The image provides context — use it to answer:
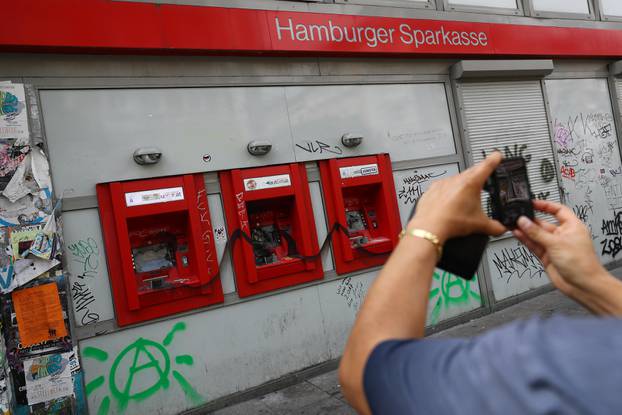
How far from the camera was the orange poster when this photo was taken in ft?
12.9

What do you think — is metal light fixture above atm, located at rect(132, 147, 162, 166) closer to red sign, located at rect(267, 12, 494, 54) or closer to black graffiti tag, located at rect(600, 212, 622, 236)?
red sign, located at rect(267, 12, 494, 54)

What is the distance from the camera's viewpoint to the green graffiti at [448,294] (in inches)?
236

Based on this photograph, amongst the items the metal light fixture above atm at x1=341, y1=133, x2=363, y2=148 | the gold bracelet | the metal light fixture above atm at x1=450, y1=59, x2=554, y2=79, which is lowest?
the gold bracelet

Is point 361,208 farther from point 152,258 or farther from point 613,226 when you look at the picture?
point 613,226

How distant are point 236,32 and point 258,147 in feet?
4.14

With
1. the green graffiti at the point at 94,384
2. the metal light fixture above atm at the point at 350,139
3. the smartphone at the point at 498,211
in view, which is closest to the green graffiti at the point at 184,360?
the green graffiti at the point at 94,384

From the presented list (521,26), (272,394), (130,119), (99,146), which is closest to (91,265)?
(99,146)

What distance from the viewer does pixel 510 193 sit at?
112 centimetres

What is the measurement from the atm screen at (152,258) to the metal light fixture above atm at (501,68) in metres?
4.59

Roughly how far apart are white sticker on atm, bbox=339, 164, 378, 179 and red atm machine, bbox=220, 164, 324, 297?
0.50 m

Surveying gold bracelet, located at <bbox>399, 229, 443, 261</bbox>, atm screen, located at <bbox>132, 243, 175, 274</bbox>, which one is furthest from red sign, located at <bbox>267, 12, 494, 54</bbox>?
gold bracelet, located at <bbox>399, 229, 443, 261</bbox>

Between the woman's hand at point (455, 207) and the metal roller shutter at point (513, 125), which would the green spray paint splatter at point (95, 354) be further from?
the metal roller shutter at point (513, 125)

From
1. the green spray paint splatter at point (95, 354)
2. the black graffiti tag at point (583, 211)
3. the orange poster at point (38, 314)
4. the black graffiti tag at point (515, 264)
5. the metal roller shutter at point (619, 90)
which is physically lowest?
the black graffiti tag at point (515, 264)

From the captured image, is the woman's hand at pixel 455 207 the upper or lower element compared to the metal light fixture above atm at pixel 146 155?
lower
